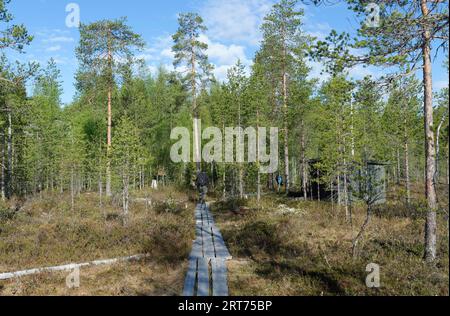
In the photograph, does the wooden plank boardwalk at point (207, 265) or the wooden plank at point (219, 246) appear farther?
the wooden plank at point (219, 246)

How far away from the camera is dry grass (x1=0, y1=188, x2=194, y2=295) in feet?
29.3

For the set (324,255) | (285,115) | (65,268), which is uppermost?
(285,115)

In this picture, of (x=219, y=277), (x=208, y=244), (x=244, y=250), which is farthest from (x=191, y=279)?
(x=208, y=244)

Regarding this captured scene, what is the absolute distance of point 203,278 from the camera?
9.00 m

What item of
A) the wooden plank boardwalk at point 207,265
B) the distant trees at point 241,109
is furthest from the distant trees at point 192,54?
the wooden plank boardwalk at point 207,265

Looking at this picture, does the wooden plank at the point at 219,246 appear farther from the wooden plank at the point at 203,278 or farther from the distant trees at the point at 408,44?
the distant trees at the point at 408,44

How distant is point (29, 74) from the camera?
44.2 feet

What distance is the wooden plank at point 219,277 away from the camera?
7949mm

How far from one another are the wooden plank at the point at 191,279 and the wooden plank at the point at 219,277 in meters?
0.50

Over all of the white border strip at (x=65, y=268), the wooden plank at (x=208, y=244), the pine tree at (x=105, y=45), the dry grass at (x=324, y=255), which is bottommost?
the white border strip at (x=65, y=268)

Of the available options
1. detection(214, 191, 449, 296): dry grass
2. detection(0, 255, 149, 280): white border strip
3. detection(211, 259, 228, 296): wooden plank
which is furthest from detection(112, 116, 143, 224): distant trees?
detection(211, 259, 228, 296): wooden plank

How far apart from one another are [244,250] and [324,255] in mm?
2874

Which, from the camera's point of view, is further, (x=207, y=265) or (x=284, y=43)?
(x=284, y=43)

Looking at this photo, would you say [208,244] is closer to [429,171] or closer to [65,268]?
[65,268]
